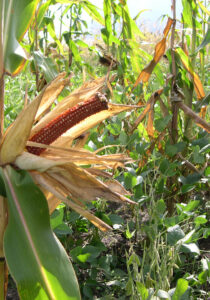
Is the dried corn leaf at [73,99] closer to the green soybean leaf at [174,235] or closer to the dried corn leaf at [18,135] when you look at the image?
the dried corn leaf at [18,135]

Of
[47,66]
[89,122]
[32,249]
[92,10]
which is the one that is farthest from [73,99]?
[92,10]

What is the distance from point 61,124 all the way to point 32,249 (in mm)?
263

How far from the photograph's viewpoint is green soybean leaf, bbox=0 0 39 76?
37.0 inches

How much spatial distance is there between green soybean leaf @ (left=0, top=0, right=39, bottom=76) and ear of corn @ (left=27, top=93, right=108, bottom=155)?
0.62 feet

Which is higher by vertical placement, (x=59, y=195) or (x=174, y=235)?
(x=59, y=195)

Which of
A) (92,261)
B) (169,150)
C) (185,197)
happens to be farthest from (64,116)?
(185,197)

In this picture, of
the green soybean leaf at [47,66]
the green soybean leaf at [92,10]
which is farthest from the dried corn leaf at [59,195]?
the green soybean leaf at [92,10]

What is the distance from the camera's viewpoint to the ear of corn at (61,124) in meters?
0.84

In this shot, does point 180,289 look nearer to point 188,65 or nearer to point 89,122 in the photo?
point 89,122

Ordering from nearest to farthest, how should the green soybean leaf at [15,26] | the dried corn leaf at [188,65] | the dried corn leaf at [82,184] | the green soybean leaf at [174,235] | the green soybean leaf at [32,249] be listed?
1. the green soybean leaf at [32,249]
2. the dried corn leaf at [82,184]
3. the green soybean leaf at [15,26]
4. the green soybean leaf at [174,235]
5. the dried corn leaf at [188,65]

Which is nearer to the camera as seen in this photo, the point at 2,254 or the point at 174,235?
the point at 2,254

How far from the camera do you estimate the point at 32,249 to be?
2.43 feet

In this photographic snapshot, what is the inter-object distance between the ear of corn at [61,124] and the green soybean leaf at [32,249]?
0.08 m

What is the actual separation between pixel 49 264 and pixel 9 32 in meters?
0.57
